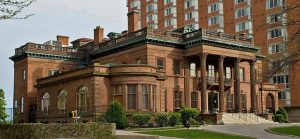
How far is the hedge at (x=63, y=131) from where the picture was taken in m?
22.4

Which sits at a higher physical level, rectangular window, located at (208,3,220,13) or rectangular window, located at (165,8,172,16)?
Result: rectangular window, located at (165,8,172,16)

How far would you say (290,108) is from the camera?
73.9 meters

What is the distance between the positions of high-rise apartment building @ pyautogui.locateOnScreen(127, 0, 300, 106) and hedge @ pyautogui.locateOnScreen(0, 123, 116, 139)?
44.5 m

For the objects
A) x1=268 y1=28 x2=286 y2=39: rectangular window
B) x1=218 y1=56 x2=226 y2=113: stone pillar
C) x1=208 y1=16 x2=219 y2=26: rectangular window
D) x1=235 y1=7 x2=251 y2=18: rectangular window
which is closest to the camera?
x1=218 y1=56 x2=226 y2=113: stone pillar

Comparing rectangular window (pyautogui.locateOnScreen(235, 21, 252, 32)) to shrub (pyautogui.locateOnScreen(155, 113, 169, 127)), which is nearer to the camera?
shrub (pyautogui.locateOnScreen(155, 113, 169, 127))

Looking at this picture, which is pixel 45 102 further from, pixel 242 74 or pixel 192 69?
pixel 242 74

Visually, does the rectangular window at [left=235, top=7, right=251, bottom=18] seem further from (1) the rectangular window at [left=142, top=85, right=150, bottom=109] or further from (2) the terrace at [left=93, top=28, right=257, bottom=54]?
(1) the rectangular window at [left=142, top=85, right=150, bottom=109]

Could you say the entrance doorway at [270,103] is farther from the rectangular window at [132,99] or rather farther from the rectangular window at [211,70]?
the rectangular window at [132,99]

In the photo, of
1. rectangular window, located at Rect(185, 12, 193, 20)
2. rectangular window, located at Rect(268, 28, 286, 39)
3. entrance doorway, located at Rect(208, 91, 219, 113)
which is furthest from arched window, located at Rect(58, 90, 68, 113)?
rectangular window, located at Rect(185, 12, 193, 20)

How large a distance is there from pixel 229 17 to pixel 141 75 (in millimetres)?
46507

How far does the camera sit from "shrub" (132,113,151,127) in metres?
39.8

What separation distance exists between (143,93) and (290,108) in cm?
3919

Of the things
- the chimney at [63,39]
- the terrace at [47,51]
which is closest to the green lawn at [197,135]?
the terrace at [47,51]

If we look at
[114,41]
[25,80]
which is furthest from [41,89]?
[114,41]
